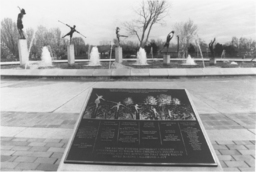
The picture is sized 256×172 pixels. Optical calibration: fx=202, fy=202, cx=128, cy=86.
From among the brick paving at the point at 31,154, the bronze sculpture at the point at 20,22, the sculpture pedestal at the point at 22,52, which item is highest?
the bronze sculpture at the point at 20,22

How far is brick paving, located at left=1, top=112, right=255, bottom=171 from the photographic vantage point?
9.33 feet

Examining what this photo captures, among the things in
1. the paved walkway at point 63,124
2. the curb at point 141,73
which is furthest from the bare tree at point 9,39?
the paved walkway at point 63,124

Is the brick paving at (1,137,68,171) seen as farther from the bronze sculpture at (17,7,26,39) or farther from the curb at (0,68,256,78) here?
the bronze sculpture at (17,7,26,39)

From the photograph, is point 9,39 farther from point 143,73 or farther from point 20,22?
point 143,73

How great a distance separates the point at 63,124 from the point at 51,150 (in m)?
1.18

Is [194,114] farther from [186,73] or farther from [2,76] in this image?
[2,76]

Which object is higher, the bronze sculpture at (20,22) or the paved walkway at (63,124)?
the bronze sculpture at (20,22)

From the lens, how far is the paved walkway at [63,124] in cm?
302

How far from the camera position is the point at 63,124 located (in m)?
4.45

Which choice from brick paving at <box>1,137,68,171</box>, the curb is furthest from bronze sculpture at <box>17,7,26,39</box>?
brick paving at <box>1,137,68,171</box>

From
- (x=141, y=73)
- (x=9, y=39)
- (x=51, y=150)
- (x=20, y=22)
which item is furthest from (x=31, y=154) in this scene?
(x=9, y=39)

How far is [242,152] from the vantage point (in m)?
3.21

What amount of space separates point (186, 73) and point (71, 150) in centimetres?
911

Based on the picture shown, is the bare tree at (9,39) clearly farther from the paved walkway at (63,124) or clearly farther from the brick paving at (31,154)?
the brick paving at (31,154)
